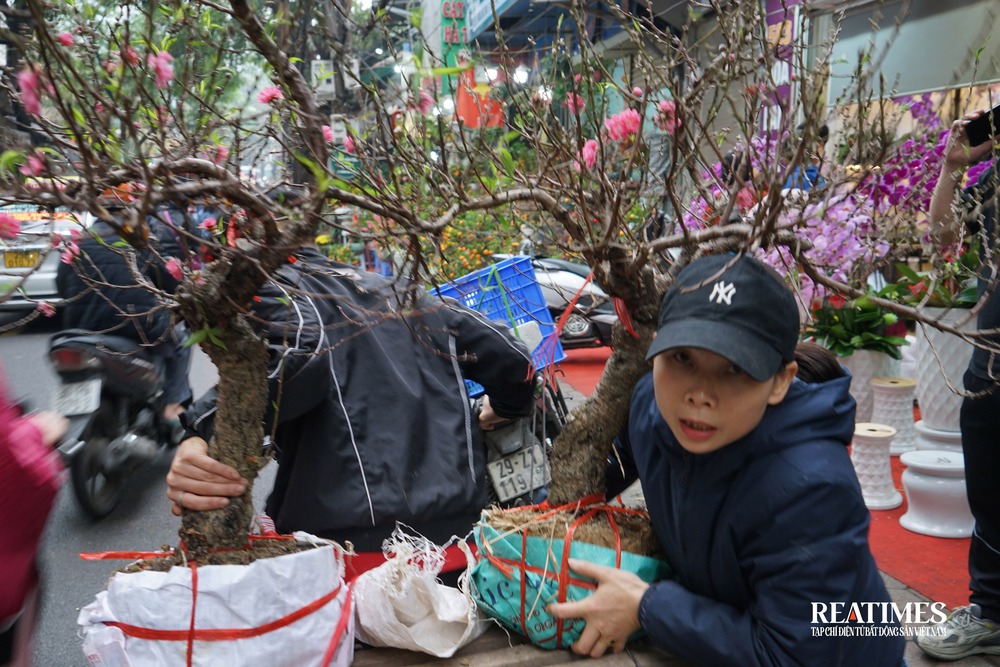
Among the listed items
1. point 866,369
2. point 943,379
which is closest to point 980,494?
point 943,379

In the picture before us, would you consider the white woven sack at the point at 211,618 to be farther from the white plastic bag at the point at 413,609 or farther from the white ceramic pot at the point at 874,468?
the white ceramic pot at the point at 874,468

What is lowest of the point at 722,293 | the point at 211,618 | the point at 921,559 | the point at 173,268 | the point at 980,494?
the point at 921,559

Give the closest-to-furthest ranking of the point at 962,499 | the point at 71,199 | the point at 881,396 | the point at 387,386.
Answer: the point at 71,199, the point at 387,386, the point at 962,499, the point at 881,396

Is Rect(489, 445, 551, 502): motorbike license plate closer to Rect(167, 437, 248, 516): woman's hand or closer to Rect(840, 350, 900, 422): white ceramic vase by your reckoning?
Rect(167, 437, 248, 516): woman's hand

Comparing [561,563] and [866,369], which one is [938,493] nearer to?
[866,369]

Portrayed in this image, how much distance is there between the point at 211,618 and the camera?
184cm

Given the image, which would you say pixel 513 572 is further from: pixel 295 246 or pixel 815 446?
pixel 295 246

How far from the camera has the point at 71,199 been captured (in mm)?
1541

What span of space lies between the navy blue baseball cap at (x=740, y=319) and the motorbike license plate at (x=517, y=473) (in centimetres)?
104

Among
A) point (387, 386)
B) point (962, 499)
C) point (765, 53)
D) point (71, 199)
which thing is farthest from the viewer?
point (962, 499)

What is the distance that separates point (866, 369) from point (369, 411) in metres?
4.12

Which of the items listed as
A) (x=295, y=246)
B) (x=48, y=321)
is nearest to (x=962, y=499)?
(x=295, y=246)

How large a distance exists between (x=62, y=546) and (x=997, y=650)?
14.9 feet

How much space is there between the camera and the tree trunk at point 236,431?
1987 mm
